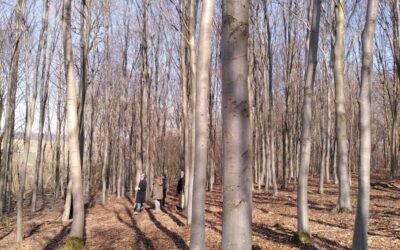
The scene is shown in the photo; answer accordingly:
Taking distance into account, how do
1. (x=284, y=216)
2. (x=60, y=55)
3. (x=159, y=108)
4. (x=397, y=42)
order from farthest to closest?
(x=159, y=108) → (x=60, y=55) → (x=397, y=42) → (x=284, y=216)

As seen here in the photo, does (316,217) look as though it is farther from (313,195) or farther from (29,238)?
(29,238)

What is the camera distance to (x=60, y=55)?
959 inches

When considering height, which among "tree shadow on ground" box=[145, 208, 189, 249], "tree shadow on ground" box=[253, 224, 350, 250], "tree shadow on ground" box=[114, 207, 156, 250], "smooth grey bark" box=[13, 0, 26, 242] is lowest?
"tree shadow on ground" box=[114, 207, 156, 250]

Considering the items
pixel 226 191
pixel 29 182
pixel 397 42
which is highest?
pixel 397 42

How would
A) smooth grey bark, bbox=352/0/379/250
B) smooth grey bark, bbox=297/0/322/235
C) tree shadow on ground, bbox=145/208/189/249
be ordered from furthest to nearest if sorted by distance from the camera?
tree shadow on ground, bbox=145/208/189/249, smooth grey bark, bbox=297/0/322/235, smooth grey bark, bbox=352/0/379/250

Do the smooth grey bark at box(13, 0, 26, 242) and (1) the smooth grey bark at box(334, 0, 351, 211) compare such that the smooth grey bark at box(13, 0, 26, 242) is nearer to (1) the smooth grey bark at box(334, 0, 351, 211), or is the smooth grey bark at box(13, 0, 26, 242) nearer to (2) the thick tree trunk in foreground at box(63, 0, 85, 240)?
(2) the thick tree trunk in foreground at box(63, 0, 85, 240)

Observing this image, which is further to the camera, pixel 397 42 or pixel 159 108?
pixel 159 108

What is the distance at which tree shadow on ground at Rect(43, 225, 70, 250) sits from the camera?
414 inches

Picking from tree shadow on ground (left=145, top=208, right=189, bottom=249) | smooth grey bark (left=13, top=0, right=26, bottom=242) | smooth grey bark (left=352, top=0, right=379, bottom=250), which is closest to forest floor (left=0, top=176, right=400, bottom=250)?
tree shadow on ground (left=145, top=208, right=189, bottom=249)

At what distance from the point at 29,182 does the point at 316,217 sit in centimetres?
3583

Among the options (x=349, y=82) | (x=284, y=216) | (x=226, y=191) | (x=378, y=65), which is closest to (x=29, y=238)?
(x=284, y=216)

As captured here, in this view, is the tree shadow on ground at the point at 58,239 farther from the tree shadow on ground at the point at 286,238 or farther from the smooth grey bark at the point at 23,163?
the tree shadow on ground at the point at 286,238

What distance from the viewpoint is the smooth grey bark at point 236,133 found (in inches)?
109

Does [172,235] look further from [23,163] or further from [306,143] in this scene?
[23,163]
